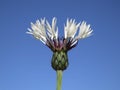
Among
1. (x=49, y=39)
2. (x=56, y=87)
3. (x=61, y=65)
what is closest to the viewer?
(x=56, y=87)

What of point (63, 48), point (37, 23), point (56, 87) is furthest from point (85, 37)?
point (56, 87)

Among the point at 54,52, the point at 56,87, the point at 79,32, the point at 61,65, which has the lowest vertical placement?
the point at 56,87

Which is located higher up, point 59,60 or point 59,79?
point 59,60

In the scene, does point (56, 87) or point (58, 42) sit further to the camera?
point (58, 42)

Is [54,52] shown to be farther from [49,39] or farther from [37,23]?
[37,23]

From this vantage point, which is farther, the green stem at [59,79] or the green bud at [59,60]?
the green bud at [59,60]

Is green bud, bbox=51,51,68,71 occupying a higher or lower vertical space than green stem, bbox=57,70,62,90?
higher

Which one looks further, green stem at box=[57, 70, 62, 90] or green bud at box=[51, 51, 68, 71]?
green bud at box=[51, 51, 68, 71]

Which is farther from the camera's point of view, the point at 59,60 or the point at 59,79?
the point at 59,60
